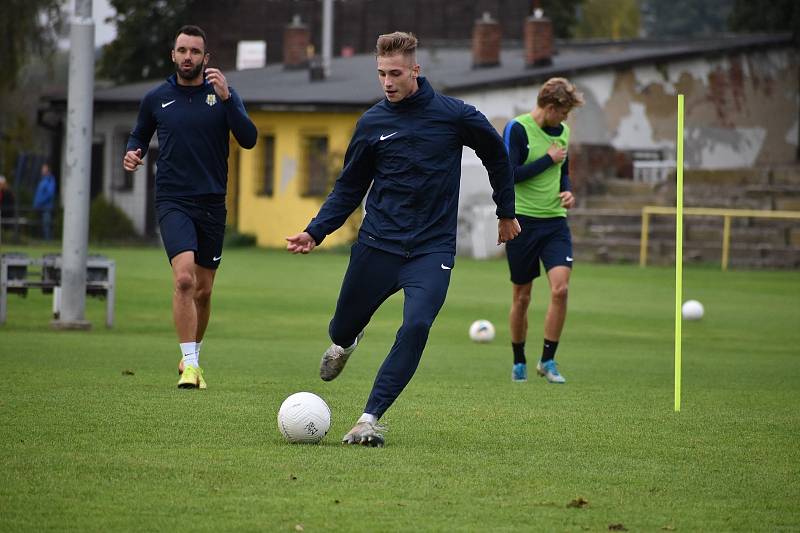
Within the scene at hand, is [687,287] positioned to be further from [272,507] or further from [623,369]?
[272,507]

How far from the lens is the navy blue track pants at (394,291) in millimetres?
8484

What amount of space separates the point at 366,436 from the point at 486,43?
39.3 meters

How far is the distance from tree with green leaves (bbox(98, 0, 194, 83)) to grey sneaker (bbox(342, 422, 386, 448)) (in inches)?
2294

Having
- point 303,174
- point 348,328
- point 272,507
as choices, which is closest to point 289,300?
point 348,328

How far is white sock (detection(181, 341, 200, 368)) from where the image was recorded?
11.1 meters

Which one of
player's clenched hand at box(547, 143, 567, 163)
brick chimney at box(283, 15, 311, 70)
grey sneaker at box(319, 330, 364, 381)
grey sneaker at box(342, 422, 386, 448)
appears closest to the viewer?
grey sneaker at box(342, 422, 386, 448)

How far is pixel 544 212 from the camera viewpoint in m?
12.8

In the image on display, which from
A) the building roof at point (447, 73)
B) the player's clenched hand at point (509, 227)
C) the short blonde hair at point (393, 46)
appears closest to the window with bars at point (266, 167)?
the building roof at point (447, 73)

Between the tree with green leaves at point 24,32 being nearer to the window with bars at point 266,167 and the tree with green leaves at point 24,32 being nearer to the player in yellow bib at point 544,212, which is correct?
the window with bars at point 266,167

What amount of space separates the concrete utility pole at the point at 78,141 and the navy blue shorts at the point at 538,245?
5988 mm

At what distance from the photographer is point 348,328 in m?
9.12

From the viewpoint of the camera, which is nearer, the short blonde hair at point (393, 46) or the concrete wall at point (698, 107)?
the short blonde hair at point (393, 46)

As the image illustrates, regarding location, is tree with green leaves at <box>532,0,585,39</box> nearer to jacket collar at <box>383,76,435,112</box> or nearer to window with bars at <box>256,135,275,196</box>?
window with bars at <box>256,135,275,196</box>

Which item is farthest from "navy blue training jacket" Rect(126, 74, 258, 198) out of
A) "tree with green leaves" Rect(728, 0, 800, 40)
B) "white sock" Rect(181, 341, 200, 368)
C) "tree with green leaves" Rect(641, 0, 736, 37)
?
"tree with green leaves" Rect(641, 0, 736, 37)
